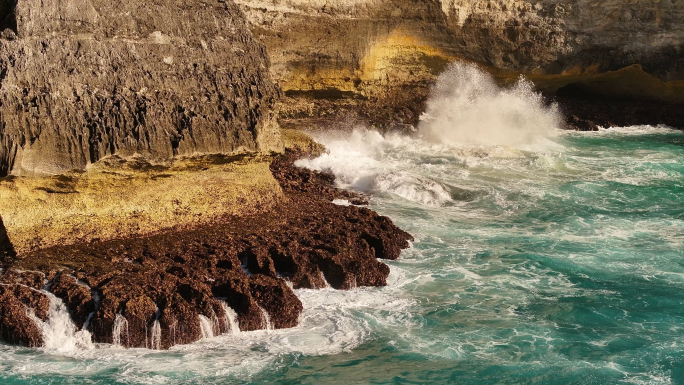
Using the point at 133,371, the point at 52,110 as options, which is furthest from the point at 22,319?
the point at 52,110

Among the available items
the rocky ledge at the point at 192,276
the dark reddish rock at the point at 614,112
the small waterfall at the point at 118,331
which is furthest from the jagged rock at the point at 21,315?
the dark reddish rock at the point at 614,112

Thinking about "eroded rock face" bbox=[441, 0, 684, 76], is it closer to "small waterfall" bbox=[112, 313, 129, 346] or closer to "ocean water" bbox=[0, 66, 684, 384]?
"ocean water" bbox=[0, 66, 684, 384]

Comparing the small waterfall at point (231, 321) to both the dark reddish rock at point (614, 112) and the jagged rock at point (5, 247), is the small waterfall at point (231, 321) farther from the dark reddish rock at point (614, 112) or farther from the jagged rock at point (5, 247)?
the dark reddish rock at point (614, 112)

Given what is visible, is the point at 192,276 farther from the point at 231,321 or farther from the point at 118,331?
the point at 118,331

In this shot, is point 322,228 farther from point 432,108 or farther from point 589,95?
point 589,95

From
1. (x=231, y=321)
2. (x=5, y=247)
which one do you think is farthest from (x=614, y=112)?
(x=5, y=247)
